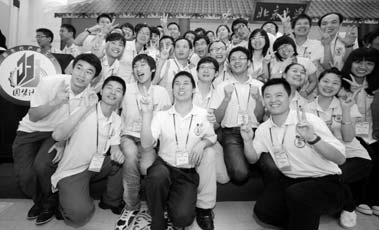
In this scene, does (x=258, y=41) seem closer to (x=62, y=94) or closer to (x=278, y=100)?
(x=278, y=100)

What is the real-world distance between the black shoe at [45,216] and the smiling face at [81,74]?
1080mm

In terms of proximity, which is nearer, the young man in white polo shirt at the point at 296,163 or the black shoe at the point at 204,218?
the young man in white polo shirt at the point at 296,163

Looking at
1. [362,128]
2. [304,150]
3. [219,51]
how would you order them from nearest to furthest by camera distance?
[304,150] → [362,128] → [219,51]

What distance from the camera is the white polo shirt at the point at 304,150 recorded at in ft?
5.90

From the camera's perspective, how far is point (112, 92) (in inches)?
80.9

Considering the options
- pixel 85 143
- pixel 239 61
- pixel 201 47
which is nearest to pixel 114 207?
pixel 85 143

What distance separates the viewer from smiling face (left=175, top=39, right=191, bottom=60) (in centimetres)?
297

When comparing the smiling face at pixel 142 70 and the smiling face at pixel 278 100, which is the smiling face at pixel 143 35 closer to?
the smiling face at pixel 142 70

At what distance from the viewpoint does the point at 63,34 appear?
402 cm

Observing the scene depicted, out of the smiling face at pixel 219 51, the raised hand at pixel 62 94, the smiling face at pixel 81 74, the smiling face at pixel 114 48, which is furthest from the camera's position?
the smiling face at pixel 219 51

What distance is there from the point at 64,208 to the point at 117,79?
1.14 m

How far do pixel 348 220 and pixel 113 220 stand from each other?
198 centimetres

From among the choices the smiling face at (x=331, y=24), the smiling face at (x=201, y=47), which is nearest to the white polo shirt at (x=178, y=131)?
the smiling face at (x=201, y=47)

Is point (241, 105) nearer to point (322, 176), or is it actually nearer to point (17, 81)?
point (322, 176)
